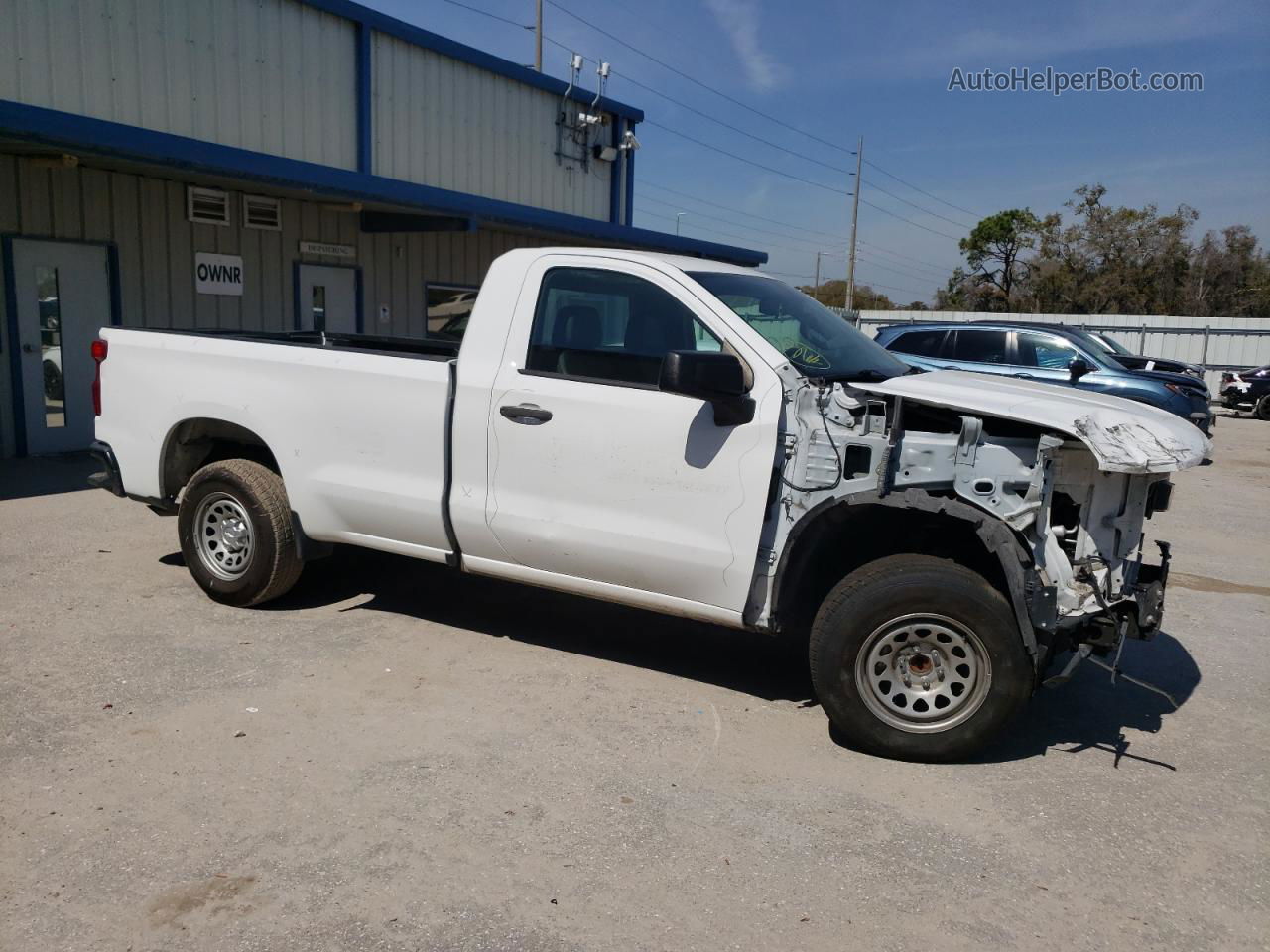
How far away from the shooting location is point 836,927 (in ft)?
10.6

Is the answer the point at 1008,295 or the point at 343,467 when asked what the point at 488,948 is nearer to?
the point at 343,467

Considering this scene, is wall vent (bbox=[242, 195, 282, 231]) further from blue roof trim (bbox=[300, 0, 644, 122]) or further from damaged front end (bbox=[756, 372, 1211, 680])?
damaged front end (bbox=[756, 372, 1211, 680])

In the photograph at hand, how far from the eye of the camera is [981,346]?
14.1m

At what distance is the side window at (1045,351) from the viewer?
47.0ft

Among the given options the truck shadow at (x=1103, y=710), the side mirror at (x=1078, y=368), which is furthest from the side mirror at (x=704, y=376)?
the side mirror at (x=1078, y=368)

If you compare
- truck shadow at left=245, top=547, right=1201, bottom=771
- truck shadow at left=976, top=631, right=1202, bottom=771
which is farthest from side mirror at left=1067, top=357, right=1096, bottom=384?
truck shadow at left=976, top=631, right=1202, bottom=771

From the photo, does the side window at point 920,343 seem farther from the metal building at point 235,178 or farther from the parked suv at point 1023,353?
the metal building at point 235,178

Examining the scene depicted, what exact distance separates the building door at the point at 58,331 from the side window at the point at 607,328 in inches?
321

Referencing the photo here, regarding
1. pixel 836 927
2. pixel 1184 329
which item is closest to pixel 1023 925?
pixel 836 927

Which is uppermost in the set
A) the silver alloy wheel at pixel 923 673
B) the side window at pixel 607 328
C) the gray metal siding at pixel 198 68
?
the gray metal siding at pixel 198 68

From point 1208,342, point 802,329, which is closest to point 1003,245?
point 1208,342

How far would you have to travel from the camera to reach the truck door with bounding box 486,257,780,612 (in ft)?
14.9

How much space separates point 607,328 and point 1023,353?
10832 millimetres

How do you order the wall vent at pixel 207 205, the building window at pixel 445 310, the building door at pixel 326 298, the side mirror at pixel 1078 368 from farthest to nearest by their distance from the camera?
the building window at pixel 445 310
the building door at pixel 326 298
the side mirror at pixel 1078 368
the wall vent at pixel 207 205
